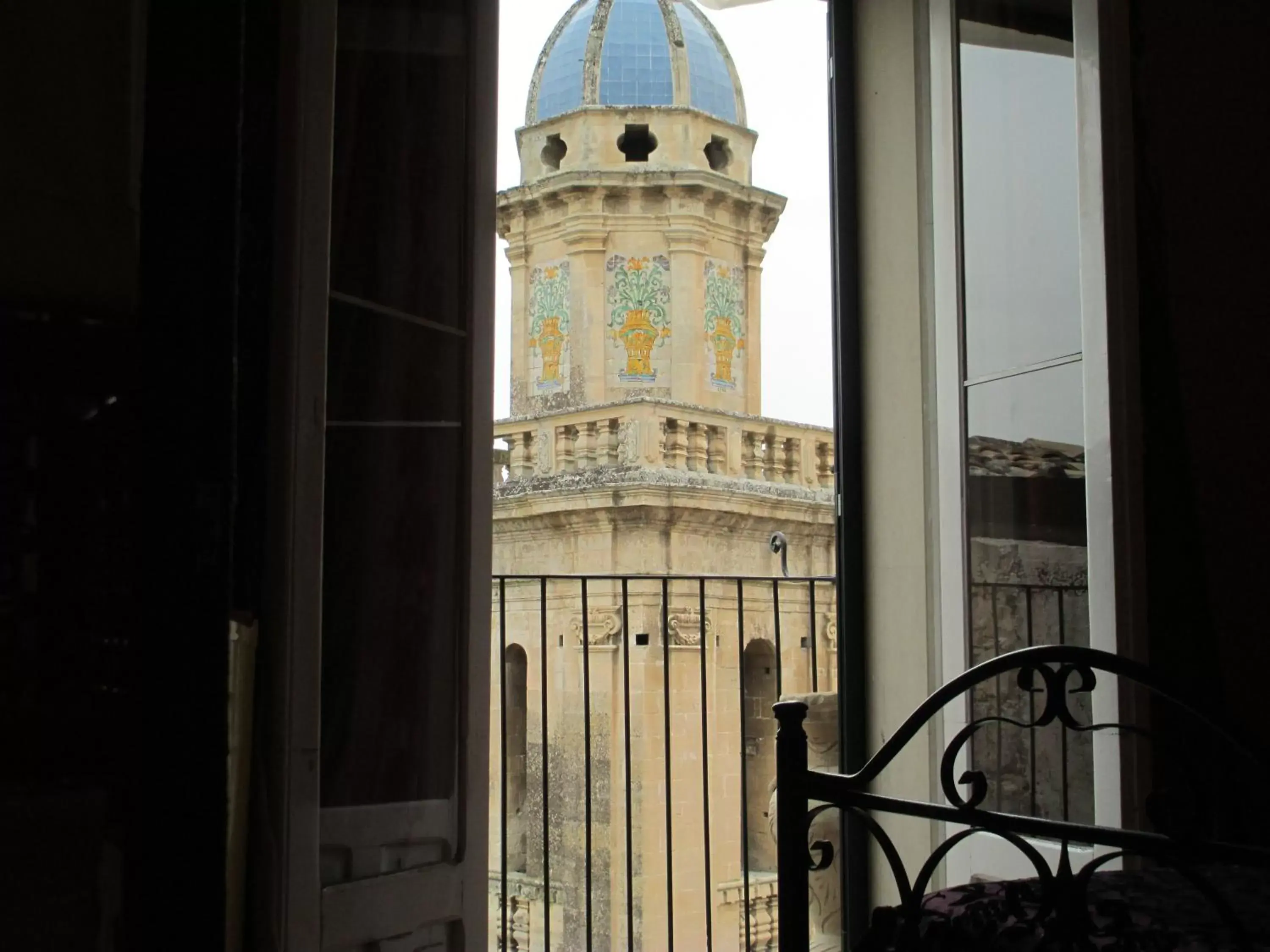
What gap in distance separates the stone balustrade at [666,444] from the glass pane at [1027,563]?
20.6 feet

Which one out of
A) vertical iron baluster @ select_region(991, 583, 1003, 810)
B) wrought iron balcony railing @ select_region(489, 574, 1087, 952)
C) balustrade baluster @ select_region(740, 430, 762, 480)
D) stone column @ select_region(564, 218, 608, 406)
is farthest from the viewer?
stone column @ select_region(564, 218, 608, 406)

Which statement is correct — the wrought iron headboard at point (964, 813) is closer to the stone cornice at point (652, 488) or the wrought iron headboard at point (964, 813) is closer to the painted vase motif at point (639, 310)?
the stone cornice at point (652, 488)

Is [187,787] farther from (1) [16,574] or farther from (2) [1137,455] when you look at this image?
(2) [1137,455]

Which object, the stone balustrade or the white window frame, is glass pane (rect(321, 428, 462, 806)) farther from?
the stone balustrade

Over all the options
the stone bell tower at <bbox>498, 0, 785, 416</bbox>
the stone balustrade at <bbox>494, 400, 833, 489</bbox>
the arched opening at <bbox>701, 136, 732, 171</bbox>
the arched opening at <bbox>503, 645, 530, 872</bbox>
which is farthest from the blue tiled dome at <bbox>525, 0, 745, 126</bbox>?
the arched opening at <bbox>503, 645, 530, 872</bbox>

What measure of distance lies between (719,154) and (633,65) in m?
1.03

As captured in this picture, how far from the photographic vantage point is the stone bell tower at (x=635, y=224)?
1012 centimetres

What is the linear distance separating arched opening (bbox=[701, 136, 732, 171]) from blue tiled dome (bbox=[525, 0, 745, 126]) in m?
0.19

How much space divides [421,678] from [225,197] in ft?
2.48

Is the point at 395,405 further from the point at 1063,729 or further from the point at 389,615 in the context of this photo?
the point at 1063,729

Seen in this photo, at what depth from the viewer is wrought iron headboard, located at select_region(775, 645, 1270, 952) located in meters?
1.15

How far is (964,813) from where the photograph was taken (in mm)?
1267

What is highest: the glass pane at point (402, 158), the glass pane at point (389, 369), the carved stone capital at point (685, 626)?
the glass pane at point (402, 158)

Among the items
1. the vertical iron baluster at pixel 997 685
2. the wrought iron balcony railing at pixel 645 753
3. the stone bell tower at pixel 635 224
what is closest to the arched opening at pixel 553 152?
the stone bell tower at pixel 635 224
